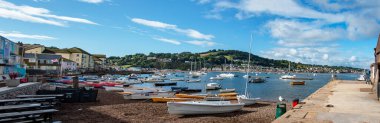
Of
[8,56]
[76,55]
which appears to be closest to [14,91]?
[8,56]

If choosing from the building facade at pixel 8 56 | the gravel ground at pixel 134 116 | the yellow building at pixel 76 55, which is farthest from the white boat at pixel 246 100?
the yellow building at pixel 76 55

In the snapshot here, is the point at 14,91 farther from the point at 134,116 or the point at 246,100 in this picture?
the point at 246,100

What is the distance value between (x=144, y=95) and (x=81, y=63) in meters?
120

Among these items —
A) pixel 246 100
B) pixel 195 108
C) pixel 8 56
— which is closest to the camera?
pixel 195 108

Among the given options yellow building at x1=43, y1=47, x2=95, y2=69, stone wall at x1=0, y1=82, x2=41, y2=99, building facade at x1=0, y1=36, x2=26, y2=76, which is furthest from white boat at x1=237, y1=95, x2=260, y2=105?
yellow building at x1=43, y1=47, x2=95, y2=69

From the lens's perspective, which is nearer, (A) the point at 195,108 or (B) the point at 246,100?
(A) the point at 195,108

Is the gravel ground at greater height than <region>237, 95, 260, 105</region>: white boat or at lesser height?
lesser

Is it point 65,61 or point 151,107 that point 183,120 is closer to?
point 151,107

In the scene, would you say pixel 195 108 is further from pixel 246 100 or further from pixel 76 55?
pixel 76 55

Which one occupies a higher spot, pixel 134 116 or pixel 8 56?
pixel 8 56

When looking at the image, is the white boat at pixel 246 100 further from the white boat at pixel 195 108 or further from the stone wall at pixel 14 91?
the stone wall at pixel 14 91

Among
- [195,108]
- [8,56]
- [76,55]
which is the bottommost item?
[195,108]

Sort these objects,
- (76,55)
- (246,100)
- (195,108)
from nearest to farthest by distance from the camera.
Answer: (195,108) < (246,100) < (76,55)

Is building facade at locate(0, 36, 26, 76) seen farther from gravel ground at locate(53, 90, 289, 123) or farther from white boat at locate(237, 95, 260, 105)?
white boat at locate(237, 95, 260, 105)
